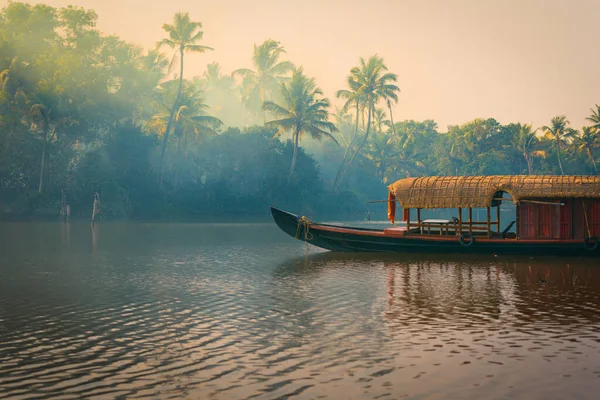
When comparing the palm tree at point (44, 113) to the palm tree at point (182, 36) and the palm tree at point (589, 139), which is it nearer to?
the palm tree at point (182, 36)

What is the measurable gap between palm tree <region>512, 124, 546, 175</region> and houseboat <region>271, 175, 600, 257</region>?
57057 millimetres

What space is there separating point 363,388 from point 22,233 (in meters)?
42.0

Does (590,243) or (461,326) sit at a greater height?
(590,243)

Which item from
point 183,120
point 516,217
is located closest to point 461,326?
point 516,217

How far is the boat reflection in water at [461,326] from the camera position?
10.3m

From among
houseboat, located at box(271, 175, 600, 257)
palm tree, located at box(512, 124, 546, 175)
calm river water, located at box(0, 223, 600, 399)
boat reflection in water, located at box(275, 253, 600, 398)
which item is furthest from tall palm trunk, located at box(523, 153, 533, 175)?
boat reflection in water, located at box(275, 253, 600, 398)

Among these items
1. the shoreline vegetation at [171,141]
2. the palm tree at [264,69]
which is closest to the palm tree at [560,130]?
the shoreline vegetation at [171,141]

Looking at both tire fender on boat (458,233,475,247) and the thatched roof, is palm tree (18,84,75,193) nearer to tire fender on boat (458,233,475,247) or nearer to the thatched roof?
the thatched roof

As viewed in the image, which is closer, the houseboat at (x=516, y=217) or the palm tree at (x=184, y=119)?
the houseboat at (x=516, y=217)

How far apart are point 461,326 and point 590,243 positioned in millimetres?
17037

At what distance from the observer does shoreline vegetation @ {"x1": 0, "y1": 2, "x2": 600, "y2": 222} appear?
66.5 metres

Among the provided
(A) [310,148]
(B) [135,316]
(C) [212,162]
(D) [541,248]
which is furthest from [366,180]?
(B) [135,316]

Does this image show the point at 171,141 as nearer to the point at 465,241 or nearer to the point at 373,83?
the point at 373,83

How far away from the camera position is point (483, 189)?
2970 cm
